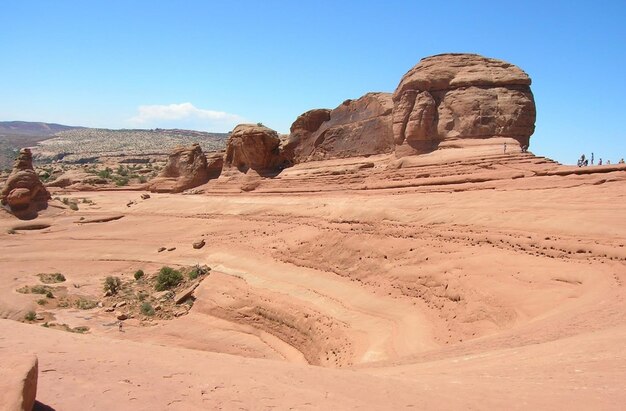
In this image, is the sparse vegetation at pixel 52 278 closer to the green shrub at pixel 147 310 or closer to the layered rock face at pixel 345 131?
the green shrub at pixel 147 310

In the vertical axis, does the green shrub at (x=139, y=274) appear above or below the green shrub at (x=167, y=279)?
below

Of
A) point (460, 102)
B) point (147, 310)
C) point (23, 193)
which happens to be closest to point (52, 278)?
point (147, 310)

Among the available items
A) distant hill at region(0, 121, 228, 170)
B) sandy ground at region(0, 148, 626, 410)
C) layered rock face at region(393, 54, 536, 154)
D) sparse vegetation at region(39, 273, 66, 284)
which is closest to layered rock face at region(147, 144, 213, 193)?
sandy ground at region(0, 148, 626, 410)

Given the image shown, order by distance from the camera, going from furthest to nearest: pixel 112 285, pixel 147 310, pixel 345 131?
pixel 345 131 → pixel 112 285 → pixel 147 310

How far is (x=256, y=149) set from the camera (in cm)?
3197

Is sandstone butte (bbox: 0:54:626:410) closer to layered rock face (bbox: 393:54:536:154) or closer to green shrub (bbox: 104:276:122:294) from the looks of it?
layered rock face (bbox: 393:54:536:154)

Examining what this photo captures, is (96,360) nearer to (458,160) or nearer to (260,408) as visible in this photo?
(260,408)

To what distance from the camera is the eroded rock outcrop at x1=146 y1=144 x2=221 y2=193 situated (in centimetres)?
3597

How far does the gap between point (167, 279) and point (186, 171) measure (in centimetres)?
1691

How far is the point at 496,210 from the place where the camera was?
49.1 feet

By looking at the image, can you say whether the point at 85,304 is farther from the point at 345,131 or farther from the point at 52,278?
the point at 345,131

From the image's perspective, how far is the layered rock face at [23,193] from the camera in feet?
100

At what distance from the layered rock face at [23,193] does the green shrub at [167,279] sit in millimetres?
15122

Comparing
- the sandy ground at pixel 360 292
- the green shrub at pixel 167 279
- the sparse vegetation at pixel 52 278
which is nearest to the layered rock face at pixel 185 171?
the sandy ground at pixel 360 292
